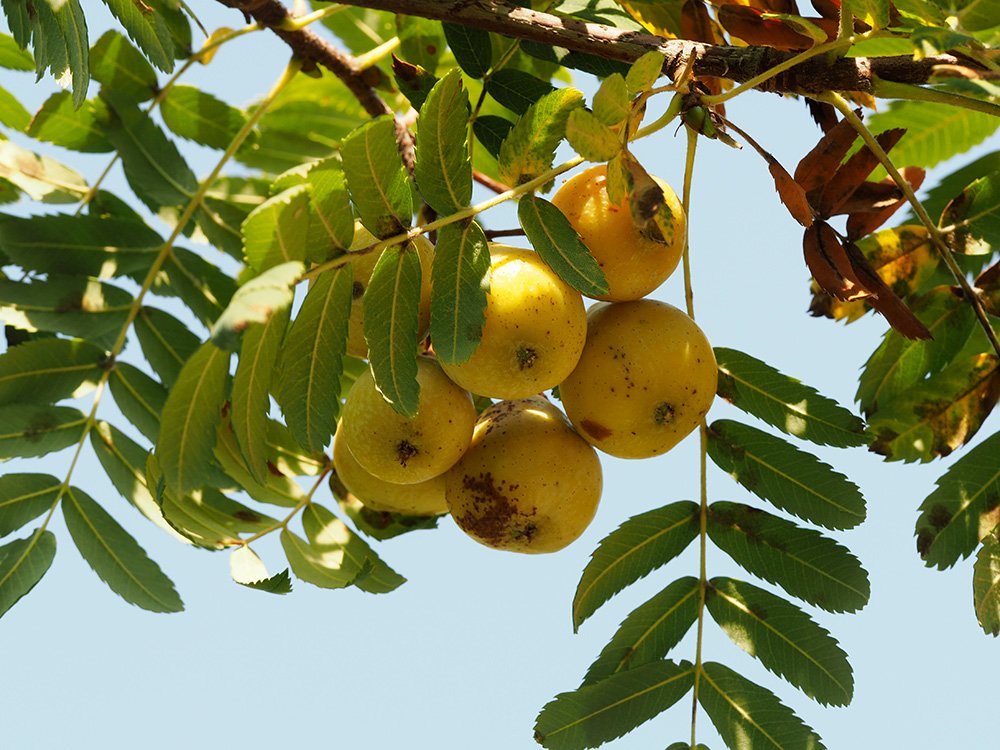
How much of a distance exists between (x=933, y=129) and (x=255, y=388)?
1727 millimetres

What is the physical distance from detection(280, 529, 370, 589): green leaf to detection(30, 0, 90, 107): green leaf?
3.11ft

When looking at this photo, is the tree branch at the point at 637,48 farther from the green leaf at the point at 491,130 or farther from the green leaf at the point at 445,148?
the green leaf at the point at 491,130

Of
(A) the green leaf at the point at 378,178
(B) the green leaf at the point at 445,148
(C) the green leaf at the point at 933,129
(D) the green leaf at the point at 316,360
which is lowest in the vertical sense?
(D) the green leaf at the point at 316,360

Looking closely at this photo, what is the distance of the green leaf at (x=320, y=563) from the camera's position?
218 centimetres

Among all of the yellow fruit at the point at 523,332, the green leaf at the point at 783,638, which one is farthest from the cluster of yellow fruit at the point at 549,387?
the green leaf at the point at 783,638

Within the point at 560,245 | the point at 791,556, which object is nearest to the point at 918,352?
the point at 791,556

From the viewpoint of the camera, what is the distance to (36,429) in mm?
2135

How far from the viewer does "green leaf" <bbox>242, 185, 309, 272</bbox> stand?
Result: 4.94ft

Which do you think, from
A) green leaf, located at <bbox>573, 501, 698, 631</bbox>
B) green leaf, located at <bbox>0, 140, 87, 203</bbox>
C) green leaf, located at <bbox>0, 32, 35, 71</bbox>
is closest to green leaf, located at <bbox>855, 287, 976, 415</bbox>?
green leaf, located at <bbox>573, 501, 698, 631</bbox>

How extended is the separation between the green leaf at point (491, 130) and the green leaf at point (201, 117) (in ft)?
2.06

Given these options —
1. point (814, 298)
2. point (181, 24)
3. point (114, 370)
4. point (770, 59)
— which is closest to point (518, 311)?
point (770, 59)

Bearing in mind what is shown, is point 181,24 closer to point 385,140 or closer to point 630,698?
point 385,140

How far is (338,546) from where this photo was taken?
7.61 ft

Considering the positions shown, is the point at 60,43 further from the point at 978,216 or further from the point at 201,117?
the point at 978,216
